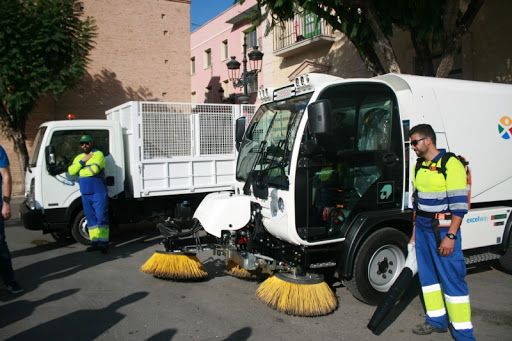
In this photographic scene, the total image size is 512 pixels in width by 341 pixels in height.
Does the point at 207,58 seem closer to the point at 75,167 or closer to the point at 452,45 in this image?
the point at 75,167

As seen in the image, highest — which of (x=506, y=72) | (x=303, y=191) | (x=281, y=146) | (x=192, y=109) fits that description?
(x=506, y=72)

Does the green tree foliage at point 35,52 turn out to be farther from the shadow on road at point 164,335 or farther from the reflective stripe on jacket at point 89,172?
the shadow on road at point 164,335

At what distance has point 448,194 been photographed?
12.6ft

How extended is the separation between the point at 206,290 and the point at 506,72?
7.74 meters

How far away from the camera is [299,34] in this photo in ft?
52.0

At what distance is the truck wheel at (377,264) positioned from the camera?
4793 millimetres

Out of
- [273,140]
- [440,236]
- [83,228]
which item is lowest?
[83,228]

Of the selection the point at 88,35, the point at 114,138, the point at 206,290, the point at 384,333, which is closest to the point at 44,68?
the point at 88,35

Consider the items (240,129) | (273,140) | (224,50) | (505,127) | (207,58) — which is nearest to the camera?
(273,140)

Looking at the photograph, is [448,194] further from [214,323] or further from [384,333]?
[214,323]

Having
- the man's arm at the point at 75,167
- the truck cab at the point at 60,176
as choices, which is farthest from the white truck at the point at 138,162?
the man's arm at the point at 75,167

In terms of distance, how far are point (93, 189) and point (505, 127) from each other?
6001 millimetres

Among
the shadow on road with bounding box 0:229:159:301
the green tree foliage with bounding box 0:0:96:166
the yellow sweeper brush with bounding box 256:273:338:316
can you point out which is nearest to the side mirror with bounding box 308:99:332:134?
the yellow sweeper brush with bounding box 256:273:338:316

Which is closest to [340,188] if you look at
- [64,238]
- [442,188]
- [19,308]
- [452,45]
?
[442,188]
